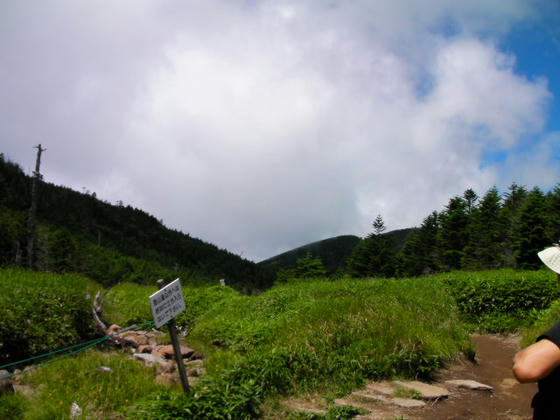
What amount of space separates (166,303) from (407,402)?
3.42 meters

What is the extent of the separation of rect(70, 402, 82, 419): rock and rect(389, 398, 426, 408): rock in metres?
3.80

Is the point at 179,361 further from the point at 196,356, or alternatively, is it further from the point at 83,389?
Result: the point at 196,356

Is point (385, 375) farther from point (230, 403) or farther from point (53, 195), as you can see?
point (53, 195)

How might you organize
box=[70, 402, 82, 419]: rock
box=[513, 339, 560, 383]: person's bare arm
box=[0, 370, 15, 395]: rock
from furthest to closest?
box=[0, 370, 15, 395]: rock → box=[70, 402, 82, 419]: rock → box=[513, 339, 560, 383]: person's bare arm

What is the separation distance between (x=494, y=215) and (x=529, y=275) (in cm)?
2844

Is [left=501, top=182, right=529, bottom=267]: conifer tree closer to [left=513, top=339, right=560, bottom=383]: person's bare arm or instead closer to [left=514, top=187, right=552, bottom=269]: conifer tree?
[left=514, top=187, right=552, bottom=269]: conifer tree

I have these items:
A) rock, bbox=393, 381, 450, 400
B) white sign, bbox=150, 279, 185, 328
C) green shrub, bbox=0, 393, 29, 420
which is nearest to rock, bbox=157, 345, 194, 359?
green shrub, bbox=0, 393, 29, 420

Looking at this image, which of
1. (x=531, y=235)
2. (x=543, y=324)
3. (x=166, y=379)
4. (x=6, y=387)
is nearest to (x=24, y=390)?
(x=6, y=387)

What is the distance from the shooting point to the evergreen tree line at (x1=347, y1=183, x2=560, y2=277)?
90.6 ft

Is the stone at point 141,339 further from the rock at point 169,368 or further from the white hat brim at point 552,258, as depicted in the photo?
the white hat brim at point 552,258

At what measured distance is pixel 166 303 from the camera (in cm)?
438

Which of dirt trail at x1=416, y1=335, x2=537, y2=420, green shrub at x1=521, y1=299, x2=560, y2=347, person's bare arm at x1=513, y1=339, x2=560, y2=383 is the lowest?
dirt trail at x1=416, y1=335, x2=537, y2=420

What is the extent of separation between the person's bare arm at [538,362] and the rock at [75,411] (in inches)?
165

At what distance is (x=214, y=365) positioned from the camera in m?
5.61
